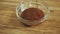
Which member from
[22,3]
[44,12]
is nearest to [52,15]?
[44,12]

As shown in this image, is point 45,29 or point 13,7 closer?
point 45,29

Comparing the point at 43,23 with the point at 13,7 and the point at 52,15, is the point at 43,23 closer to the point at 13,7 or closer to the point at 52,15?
the point at 52,15

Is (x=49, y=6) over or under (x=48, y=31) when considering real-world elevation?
over

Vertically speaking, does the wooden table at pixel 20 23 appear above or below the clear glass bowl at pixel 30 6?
below
